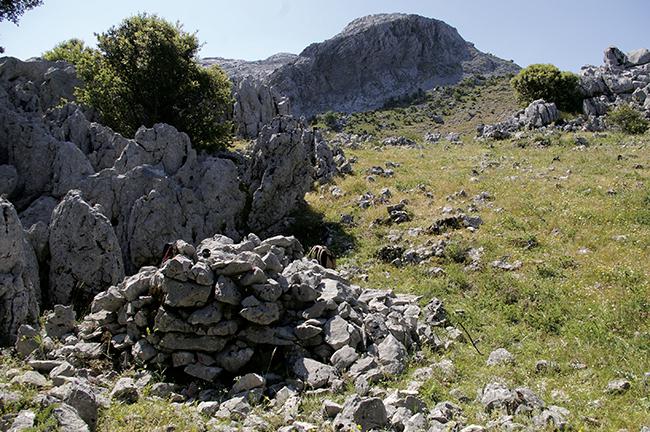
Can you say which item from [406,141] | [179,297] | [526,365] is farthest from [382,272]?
[406,141]

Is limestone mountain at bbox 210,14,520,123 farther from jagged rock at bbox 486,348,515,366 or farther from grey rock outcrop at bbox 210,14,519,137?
jagged rock at bbox 486,348,515,366

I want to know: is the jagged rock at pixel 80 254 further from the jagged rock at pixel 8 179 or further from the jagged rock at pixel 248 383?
the jagged rock at pixel 248 383

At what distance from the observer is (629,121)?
3906 cm

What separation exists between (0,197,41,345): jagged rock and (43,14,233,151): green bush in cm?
1742

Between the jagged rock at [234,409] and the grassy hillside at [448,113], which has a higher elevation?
the grassy hillside at [448,113]

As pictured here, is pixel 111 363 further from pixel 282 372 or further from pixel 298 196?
pixel 298 196

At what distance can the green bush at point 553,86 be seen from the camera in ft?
169

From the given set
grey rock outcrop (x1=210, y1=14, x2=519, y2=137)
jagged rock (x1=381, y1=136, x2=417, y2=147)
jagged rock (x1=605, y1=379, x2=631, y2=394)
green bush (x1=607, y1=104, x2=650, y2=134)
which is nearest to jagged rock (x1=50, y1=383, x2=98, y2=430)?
jagged rock (x1=605, y1=379, x2=631, y2=394)

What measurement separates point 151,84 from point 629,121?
36.7m

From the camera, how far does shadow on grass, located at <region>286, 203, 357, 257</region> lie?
18.9 meters

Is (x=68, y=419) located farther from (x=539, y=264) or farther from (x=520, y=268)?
(x=539, y=264)

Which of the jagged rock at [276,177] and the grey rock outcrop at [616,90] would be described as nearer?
the jagged rock at [276,177]

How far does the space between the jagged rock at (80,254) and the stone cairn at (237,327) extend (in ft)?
7.94

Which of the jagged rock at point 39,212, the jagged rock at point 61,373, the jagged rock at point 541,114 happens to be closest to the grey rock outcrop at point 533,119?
the jagged rock at point 541,114
